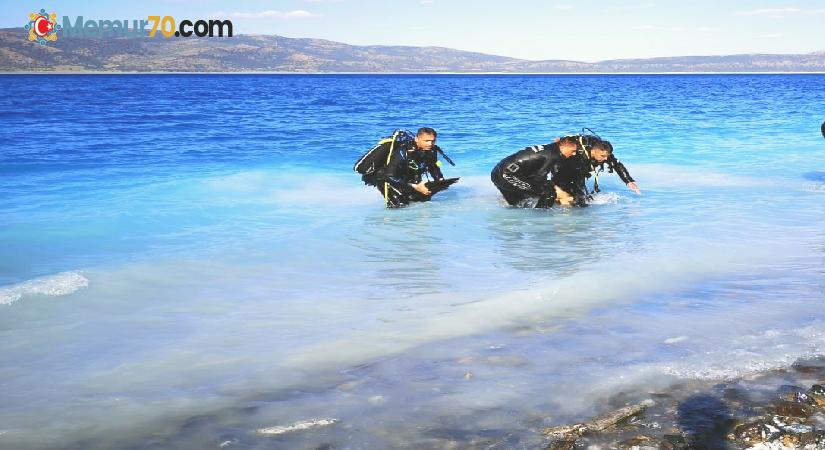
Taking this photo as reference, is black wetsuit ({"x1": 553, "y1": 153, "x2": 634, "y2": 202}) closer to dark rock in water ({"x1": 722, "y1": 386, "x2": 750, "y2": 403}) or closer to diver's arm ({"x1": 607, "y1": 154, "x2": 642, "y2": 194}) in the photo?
diver's arm ({"x1": 607, "y1": 154, "x2": 642, "y2": 194})

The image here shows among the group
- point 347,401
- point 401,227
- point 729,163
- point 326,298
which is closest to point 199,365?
point 347,401

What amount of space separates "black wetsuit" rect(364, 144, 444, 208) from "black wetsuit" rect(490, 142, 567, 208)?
98 centimetres

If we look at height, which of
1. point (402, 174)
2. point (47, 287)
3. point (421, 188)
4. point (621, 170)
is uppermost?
point (621, 170)

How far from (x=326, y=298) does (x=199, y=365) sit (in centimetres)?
168

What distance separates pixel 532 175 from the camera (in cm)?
1023

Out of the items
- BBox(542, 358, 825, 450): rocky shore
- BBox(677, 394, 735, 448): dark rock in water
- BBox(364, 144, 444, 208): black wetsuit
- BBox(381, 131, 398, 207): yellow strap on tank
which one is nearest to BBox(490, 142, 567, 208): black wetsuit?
BBox(364, 144, 444, 208): black wetsuit

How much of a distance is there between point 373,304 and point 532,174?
4963 millimetres

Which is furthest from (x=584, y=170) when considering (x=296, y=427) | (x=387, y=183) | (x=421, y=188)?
(x=296, y=427)

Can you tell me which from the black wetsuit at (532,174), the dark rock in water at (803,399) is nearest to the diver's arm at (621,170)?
the black wetsuit at (532,174)

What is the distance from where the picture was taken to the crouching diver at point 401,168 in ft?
34.1

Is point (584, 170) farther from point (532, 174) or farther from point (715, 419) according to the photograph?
point (715, 419)

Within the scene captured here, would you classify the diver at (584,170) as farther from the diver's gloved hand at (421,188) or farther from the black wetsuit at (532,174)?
the diver's gloved hand at (421,188)

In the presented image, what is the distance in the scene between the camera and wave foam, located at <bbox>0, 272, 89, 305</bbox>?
6172mm

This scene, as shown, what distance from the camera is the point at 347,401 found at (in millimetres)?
3861
